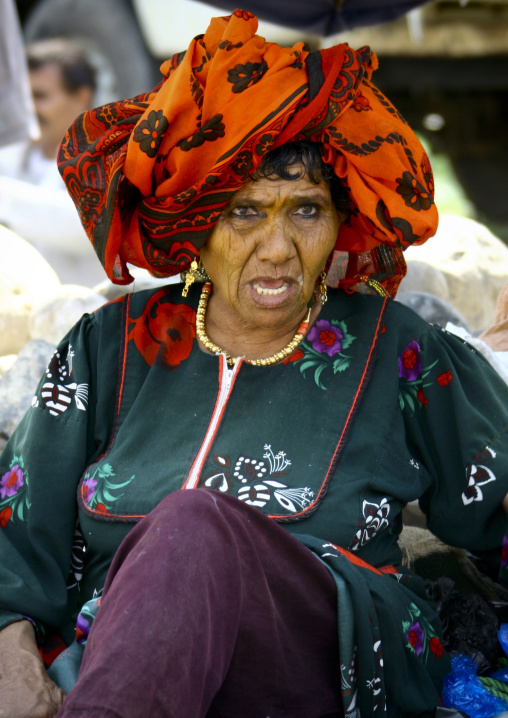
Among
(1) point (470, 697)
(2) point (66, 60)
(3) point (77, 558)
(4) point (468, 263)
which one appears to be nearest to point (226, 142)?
(3) point (77, 558)

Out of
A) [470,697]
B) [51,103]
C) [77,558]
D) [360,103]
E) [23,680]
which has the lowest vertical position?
[470,697]

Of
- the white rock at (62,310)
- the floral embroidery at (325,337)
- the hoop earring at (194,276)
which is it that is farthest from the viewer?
the white rock at (62,310)

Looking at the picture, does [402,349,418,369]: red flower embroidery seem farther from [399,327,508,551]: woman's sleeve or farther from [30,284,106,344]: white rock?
[30,284,106,344]: white rock

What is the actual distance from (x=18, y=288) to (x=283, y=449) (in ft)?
7.99

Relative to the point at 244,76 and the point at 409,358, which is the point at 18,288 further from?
the point at 409,358

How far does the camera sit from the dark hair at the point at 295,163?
214 centimetres

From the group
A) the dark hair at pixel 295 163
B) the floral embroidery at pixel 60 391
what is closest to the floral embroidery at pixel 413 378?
the dark hair at pixel 295 163

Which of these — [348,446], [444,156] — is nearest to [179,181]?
[348,446]

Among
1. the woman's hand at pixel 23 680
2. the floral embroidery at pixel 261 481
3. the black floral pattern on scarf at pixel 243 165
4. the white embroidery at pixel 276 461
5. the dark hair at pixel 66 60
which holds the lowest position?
the woman's hand at pixel 23 680

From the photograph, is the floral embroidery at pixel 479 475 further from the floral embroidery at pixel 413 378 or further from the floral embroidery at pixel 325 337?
the floral embroidery at pixel 325 337

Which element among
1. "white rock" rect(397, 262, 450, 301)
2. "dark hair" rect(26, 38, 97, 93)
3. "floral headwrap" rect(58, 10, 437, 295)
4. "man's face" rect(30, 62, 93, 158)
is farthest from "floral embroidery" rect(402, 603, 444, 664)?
"dark hair" rect(26, 38, 97, 93)

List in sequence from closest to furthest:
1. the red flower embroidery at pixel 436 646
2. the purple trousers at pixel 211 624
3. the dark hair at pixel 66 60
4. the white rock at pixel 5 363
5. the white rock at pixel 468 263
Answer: the purple trousers at pixel 211 624 → the red flower embroidery at pixel 436 646 → the white rock at pixel 5 363 → the white rock at pixel 468 263 → the dark hair at pixel 66 60

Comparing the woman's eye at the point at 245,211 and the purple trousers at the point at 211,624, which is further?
the woman's eye at the point at 245,211

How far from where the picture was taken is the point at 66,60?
7.15 m
